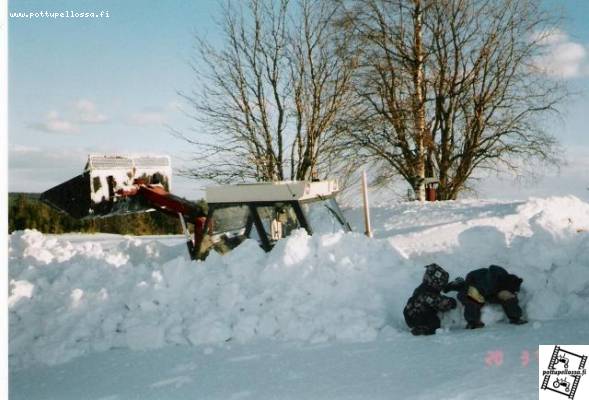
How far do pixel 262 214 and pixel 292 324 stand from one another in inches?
66.3

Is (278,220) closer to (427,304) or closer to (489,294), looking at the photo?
(427,304)

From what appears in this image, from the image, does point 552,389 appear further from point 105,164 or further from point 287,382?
point 105,164

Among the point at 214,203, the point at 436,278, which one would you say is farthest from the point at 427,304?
the point at 214,203

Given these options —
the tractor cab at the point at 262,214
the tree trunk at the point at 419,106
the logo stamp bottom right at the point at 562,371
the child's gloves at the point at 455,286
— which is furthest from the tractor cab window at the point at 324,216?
the tree trunk at the point at 419,106

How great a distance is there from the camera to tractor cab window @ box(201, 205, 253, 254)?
7203mm

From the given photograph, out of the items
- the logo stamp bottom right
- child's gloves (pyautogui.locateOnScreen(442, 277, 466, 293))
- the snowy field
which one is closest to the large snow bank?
the snowy field

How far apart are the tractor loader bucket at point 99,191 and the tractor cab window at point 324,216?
271 centimetres

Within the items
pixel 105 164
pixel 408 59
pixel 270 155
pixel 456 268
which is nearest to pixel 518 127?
pixel 408 59

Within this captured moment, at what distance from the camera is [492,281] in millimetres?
5793

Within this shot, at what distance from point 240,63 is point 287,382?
10929mm

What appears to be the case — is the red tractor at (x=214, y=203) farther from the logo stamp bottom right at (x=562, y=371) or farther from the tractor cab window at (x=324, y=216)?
the logo stamp bottom right at (x=562, y=371)

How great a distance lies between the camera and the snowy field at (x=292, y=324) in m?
4.73

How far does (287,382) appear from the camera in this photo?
15.6ft

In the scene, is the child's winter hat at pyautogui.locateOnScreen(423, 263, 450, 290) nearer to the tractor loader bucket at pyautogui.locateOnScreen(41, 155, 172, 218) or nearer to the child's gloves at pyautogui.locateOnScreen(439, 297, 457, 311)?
the child's gloves at pyautogui.locateOnScreen(439, 297, 457, 311)
